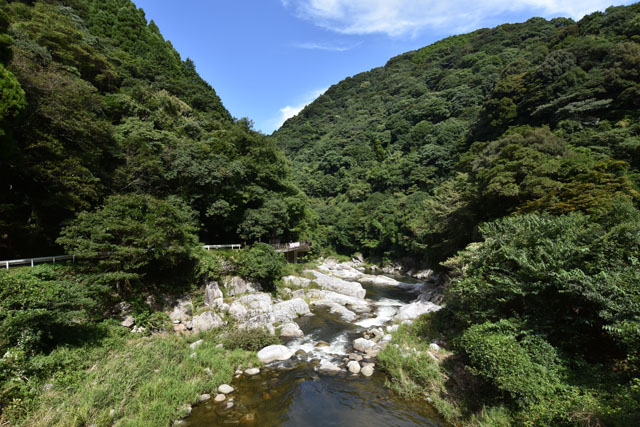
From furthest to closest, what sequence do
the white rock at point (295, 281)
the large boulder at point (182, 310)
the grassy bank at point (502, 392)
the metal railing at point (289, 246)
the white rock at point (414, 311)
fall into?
1. the metal railing at point (289, 246)
2. the white rock at point (295, 281)
3. the white rock at point (414, 311)
4. the large boulder at point (182, 310)
5. the grassy bank at point (502, 392)

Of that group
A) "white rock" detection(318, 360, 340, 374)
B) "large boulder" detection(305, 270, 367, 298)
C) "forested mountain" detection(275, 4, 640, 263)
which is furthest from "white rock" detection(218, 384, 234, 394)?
"forested mountain" detection(275, 4, 640, 263)

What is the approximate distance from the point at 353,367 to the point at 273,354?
10.8ft

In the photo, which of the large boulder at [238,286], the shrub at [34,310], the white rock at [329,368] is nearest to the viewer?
the shrub at [34,310]

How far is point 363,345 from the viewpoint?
39.1 ft

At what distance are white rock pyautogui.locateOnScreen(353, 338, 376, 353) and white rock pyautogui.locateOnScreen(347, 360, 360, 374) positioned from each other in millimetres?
1486

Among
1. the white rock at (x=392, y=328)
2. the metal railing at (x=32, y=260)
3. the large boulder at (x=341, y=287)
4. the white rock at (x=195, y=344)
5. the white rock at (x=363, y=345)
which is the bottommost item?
the large boulder at (x=341, y=287)

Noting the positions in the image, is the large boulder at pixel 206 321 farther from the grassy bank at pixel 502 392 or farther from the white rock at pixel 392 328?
the white rock at pixel 392 328

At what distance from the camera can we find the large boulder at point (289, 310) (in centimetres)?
1521

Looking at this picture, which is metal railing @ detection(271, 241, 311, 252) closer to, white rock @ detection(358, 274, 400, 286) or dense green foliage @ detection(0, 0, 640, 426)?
dense green foliage @ detection(0, 0, 640, 426)

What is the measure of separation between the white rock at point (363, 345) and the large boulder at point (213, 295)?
24.8ft

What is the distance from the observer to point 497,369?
6.66m

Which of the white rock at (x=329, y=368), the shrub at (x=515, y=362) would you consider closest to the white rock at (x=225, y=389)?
the white rock at (x=329, y=368)

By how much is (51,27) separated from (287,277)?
1036 inches

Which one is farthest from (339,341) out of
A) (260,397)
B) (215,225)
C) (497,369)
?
(215,225)
